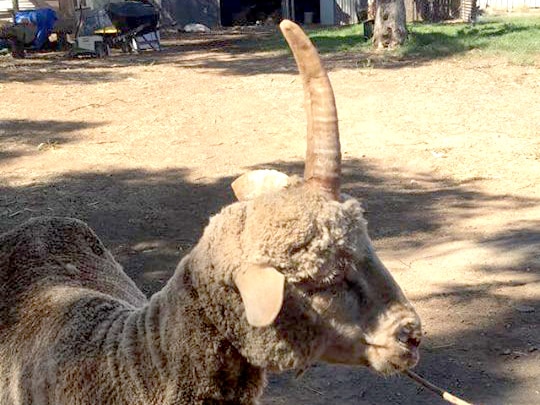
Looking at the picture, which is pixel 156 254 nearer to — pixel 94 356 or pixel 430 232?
pixel 430 232

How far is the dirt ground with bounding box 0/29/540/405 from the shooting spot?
569cm

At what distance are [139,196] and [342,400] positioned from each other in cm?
452

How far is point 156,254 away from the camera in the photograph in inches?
294

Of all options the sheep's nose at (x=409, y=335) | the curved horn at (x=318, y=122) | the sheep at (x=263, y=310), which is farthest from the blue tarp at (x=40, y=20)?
the sheep's nose at (x=409, y=335)

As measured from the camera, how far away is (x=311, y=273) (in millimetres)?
2389

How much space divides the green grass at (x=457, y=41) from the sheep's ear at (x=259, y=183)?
14.5m

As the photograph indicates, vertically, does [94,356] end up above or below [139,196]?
above

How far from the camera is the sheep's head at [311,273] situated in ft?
7.84

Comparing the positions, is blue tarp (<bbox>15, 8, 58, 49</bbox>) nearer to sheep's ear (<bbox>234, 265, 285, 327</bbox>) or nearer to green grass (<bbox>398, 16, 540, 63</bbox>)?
green grass (<bbox>398, 16, 540, 63</bbox>)

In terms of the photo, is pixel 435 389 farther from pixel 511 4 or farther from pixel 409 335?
pixel 511 4

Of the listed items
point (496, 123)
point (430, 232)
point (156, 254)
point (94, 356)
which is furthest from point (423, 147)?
point (94, 356)

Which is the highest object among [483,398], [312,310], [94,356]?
[312,310]

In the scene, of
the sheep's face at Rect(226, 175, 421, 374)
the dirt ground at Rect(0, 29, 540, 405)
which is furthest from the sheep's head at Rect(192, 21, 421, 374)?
the dirt ground at Rect(0, 29, 540, 405)

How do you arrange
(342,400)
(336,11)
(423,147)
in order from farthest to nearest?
(336,11), (423,147), (342,400)
